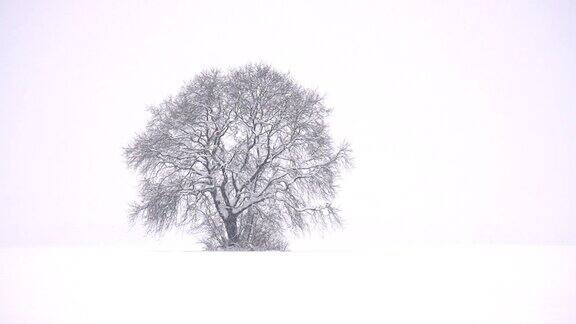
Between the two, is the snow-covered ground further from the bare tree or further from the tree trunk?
the tree trunk

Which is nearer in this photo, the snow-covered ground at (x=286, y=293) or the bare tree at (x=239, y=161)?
the snow-covered ground at (x=286, y=293)

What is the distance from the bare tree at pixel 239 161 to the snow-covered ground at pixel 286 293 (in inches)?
506

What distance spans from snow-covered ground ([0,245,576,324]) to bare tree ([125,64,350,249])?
506 inches

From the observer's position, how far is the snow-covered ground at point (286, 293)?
7.59 metres

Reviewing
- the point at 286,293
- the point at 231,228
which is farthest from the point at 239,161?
the point at 286,293

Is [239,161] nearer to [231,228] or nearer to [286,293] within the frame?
[231,228]

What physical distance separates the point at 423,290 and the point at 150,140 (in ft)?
62.9

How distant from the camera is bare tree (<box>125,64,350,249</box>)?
1022 inches

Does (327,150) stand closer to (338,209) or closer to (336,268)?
(338,209)

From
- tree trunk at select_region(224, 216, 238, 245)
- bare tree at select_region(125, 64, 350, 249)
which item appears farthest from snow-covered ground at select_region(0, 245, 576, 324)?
tree trunk at select_region(224, 216, 238, 245)

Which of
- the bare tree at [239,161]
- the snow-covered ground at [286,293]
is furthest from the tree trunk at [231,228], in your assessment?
the snow-covered ground at [286,293]

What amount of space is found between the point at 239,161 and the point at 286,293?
58.8ft

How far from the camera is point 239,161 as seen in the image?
26781mm

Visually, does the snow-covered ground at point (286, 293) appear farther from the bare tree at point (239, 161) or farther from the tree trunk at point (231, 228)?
the tree trunk at point (231, 228)
